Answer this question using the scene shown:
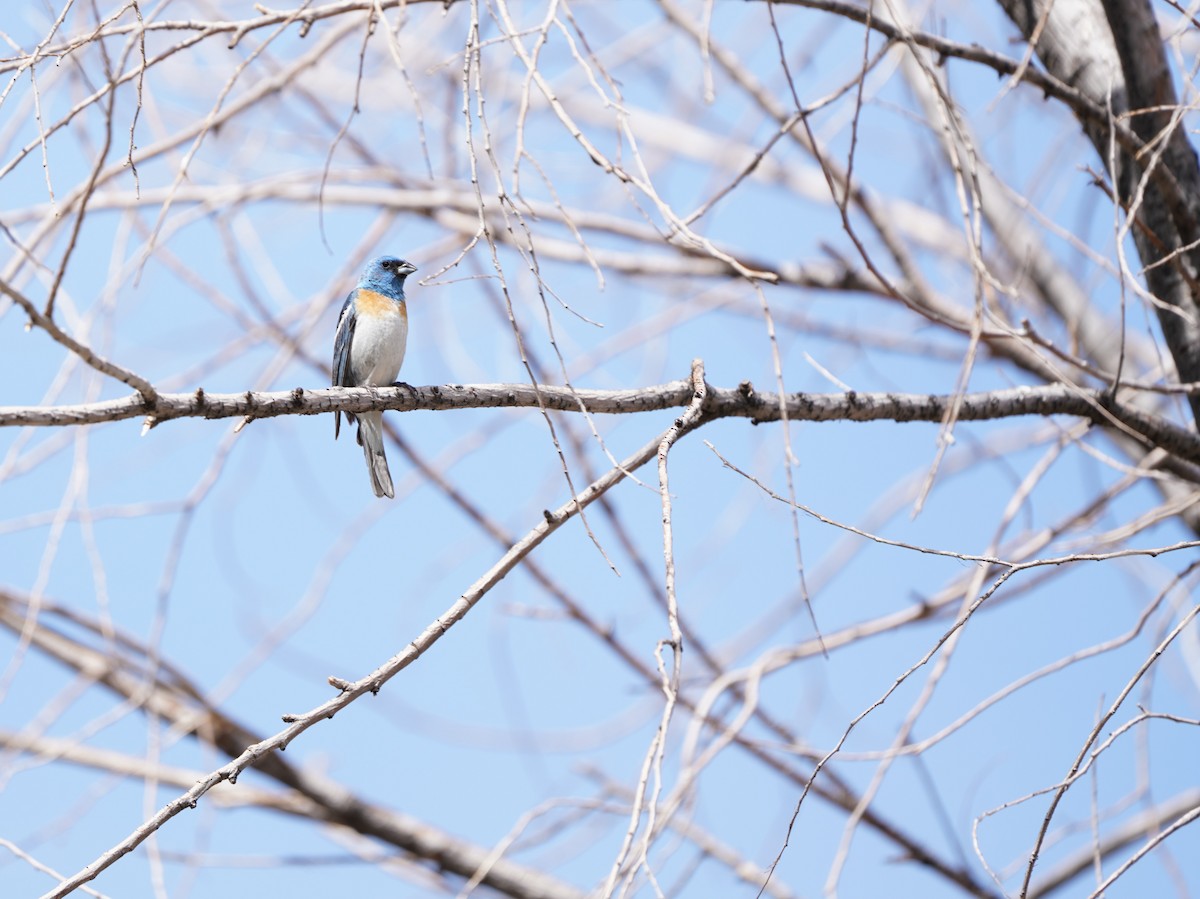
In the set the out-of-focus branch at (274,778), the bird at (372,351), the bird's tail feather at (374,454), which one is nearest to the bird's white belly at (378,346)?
the bird at (372,351)

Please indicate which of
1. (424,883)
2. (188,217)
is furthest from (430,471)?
(424,883)

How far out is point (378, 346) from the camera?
489 centimetres

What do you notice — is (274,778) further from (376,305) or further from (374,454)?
(376,305)

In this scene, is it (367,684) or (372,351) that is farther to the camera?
(372,351)

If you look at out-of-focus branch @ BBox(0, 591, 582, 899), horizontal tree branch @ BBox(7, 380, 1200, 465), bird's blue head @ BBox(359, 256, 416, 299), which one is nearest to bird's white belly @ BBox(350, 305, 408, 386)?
bird's blue head @ BBox(359, 256, 416, 299)

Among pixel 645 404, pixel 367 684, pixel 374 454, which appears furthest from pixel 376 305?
pixel 367 684

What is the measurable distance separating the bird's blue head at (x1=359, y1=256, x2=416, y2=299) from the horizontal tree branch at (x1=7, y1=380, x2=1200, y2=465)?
101 inches

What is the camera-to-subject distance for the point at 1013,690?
2.76m

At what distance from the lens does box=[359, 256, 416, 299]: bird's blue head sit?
5.25 m

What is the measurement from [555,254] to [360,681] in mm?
2871

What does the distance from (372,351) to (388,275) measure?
55cm

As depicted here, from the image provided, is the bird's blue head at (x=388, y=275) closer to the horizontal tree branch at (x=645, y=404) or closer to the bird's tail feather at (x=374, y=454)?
the bird's tail feather at (x=374, y=454)

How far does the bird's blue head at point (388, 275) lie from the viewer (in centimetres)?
525

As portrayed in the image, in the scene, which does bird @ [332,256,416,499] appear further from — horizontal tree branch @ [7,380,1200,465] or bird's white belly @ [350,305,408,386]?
horizontal tree branch @ [7,380,1200,465]
